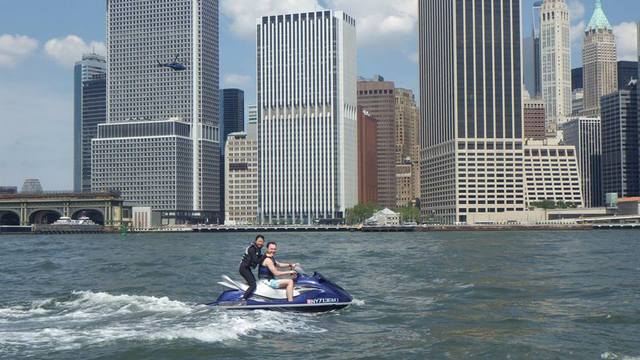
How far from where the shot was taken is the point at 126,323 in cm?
2955

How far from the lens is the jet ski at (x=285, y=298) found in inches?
1247

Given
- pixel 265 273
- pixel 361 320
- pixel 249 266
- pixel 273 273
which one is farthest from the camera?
pixel 265 273

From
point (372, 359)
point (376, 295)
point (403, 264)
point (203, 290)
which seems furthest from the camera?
point (403, 264)

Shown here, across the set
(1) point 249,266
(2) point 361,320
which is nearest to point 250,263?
(1) point 249,266

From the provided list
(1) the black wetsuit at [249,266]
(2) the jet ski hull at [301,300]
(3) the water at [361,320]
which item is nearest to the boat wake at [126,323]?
(3) the water at [361,320]

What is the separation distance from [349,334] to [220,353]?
4.87 meters

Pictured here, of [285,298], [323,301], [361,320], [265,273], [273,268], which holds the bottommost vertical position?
[361,320]

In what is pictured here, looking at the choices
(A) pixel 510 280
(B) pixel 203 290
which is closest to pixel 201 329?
(B) pixel 203 290

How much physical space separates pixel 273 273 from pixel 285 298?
0.99 meters

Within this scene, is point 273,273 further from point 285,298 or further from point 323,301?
point 323,301

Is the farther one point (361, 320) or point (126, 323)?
point (361, 320)

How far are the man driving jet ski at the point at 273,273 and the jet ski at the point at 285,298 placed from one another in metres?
0.18

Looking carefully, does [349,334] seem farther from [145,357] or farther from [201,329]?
[145,357]

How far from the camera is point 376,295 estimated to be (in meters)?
37.9
